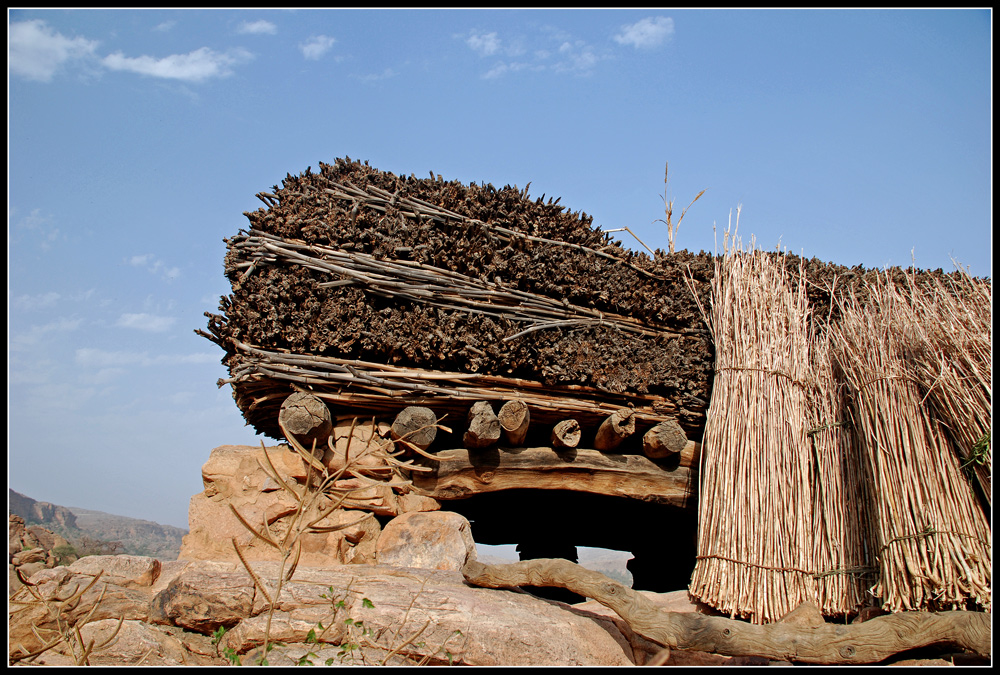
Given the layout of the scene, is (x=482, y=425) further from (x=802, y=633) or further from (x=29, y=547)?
(x=29, y=547)

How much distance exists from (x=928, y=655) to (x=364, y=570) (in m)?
2.63

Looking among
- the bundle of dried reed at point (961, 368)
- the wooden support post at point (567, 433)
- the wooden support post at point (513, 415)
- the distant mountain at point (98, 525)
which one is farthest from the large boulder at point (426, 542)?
the distant mountain at point (98, 525)

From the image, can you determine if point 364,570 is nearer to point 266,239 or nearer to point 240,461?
point 240,461

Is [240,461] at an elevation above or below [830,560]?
above

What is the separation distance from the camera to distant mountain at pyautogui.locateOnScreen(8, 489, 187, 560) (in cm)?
784

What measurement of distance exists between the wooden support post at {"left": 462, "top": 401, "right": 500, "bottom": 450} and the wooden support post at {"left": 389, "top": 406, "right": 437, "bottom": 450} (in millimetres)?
217

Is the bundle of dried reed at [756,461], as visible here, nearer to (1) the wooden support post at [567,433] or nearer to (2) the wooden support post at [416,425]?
(1) the wooden support post at [567,433]

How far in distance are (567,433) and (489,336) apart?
0.78 m

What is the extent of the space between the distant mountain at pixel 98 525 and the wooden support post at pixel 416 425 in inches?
200

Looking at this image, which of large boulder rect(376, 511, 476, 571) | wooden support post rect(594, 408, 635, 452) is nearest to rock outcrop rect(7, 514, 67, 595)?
large boulder rect(376, 511, 476, 571)

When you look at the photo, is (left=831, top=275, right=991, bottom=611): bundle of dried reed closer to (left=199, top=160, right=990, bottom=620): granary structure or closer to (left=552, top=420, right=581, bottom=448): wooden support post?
(left=199, top=160, right=990, bottom=620): granary structure

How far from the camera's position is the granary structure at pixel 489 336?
144 inches

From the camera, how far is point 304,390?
357cm

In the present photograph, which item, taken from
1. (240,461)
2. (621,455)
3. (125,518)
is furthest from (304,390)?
(125,518)
